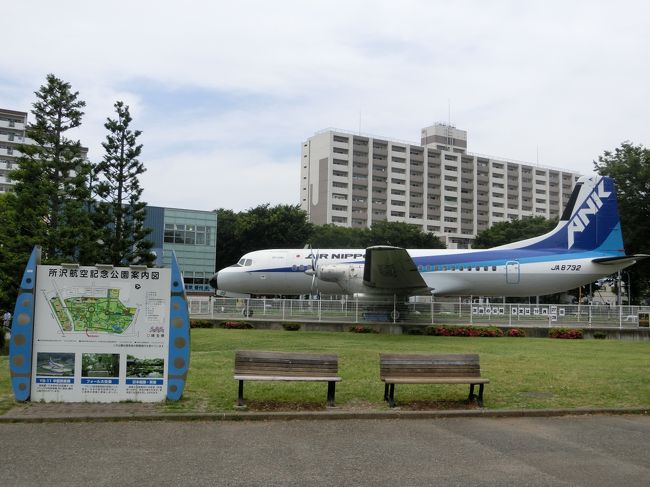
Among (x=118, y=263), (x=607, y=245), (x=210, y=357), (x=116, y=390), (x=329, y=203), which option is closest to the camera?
(x=116, y=390)

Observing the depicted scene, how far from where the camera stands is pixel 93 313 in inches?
346

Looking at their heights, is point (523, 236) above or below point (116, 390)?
above

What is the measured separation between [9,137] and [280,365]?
101565mm

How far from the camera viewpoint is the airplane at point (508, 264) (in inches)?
1075

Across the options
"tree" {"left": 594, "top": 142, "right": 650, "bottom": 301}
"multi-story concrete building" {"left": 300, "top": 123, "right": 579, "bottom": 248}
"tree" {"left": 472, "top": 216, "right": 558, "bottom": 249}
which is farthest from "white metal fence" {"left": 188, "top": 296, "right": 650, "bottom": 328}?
"multi-story concrete building" {"left": 300, "top": 123, "right": 579, "bottom": 248}

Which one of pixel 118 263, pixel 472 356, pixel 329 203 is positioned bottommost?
pixel 472 356

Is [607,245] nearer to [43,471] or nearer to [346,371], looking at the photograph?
[346,371]

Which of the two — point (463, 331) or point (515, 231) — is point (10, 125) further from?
point (463, 331)

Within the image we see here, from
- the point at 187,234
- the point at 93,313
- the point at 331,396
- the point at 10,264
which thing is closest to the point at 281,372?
the point at 331,396

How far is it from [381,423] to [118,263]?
29617 millimetres

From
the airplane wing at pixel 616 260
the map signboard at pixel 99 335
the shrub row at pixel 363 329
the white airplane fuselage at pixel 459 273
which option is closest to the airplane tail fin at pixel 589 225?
the white airplane fuselage at pixel 459 273

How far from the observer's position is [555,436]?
740cm

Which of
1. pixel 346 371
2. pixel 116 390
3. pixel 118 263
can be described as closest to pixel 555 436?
pixel 346 371

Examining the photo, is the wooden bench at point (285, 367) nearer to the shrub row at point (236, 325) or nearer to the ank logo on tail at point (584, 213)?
the shrub row at point (236, 325)
